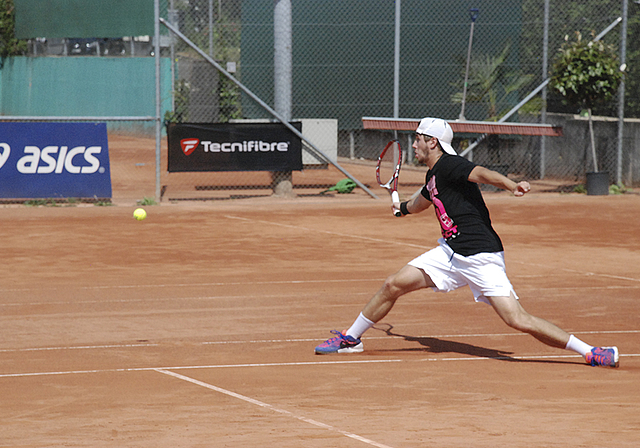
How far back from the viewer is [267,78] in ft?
84.2

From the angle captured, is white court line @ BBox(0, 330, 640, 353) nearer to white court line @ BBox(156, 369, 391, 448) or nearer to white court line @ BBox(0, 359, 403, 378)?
white court line @ BBox(0, 359, 403, 378)

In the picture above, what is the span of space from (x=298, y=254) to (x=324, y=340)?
4382mm

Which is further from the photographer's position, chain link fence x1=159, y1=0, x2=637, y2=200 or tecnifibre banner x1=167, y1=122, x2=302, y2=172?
chain link fence x1=159, y1=0, x2=637, y2=200

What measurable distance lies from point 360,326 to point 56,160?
11668mm

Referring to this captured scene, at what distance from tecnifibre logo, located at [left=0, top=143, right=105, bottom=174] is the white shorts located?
38.9 ft

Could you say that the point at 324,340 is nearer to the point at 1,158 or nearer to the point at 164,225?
the point at 164,225

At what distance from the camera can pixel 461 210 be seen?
5984 millimetres

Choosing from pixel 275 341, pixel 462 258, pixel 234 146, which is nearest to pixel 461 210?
pixel 462 258

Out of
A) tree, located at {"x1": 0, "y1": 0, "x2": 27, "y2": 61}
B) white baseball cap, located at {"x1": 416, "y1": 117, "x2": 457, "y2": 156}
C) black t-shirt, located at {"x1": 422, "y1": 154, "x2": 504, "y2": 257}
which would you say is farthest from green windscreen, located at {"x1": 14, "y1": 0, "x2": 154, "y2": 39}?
black t-shirt, located at {"x1": 422, "y1": 154, "x2": 504, "y2": 257}

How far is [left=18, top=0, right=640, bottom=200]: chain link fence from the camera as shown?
21.6m

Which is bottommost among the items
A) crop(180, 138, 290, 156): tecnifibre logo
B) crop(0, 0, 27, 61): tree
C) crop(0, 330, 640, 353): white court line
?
crop(0, 330, 640, 353): white court line

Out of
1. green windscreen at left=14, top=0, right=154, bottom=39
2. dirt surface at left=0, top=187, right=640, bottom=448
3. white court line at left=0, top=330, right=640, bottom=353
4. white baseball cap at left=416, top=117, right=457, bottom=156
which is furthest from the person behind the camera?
green windscreen at left=14, top=0, right=154, bottom=39

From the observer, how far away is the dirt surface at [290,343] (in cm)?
465

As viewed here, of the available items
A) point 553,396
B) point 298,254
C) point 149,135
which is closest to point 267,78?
point 149,135
